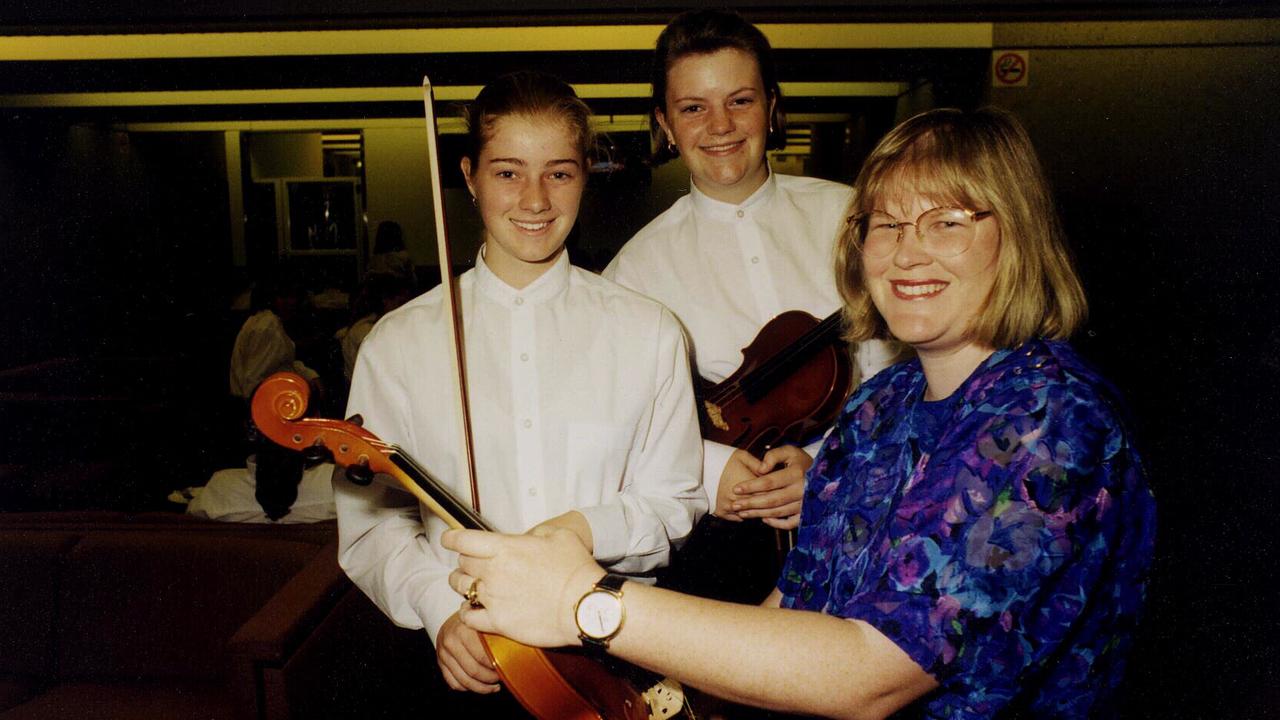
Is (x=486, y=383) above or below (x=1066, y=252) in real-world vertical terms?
below

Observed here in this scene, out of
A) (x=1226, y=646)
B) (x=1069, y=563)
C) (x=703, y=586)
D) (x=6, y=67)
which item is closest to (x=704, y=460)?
(x=703, y=586)

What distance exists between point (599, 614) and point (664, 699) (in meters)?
0.39

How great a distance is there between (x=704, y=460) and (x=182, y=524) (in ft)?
6.96

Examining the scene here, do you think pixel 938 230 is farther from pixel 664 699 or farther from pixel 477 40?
pixel 477 40

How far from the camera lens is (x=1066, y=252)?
3.39 feet

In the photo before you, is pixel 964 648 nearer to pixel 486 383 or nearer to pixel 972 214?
pixel 972 214

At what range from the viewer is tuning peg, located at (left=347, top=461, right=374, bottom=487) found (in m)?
0.97

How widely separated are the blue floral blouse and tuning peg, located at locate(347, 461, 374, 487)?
1.94 feet

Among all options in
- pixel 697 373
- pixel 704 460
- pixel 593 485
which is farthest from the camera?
pixel 697 373

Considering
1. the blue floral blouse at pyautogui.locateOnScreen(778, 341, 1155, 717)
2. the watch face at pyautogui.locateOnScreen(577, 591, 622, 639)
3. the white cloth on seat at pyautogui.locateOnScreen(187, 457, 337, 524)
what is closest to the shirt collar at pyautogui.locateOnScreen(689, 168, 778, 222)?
the blue floral blouse at pyautogui.locateOnScreen(778, 341, 1155, 717)

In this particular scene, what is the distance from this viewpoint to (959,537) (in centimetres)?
85

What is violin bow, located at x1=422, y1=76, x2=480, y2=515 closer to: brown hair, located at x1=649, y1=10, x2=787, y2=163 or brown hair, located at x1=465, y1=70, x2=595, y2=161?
brown hair, located at x1=465, y1=70, x2=595, y2=161

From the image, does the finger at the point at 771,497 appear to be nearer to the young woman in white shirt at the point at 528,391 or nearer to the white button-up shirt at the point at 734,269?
the young woman in white shirt at the point at 528,391

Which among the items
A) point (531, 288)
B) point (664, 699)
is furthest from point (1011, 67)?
point (664, 699)
